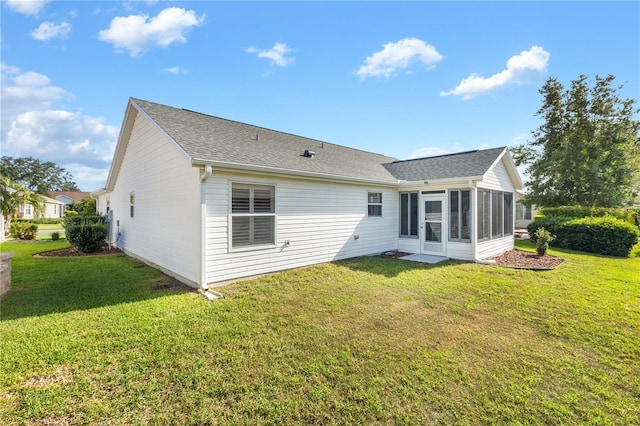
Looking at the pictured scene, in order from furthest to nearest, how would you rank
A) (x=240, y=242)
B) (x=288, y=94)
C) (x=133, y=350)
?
(x=288, y=94)
(x=240, y=242)
(x=133, y=350)

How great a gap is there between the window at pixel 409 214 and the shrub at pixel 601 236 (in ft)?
26.7

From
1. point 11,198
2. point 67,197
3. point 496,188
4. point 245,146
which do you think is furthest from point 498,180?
point 67,197

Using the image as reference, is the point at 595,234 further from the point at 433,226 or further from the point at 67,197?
the point at 67,197

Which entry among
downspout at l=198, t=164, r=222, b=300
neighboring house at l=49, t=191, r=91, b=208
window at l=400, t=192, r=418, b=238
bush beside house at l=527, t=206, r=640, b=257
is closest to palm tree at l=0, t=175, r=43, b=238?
downspout at l=198, t=164, r=222, b=300

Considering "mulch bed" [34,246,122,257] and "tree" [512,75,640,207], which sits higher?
"tree" [512,75,640,207]

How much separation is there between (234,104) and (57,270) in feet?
31.0

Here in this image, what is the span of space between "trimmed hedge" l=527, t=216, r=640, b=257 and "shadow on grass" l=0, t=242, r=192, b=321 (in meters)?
15.9

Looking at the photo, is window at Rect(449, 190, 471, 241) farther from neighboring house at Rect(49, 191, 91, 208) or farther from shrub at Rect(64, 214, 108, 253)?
neighboring house at Rect(49, 191, 91, 208)

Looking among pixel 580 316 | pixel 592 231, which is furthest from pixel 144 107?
pixel 592 231

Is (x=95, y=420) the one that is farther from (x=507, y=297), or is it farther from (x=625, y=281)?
(x=625, y=281)

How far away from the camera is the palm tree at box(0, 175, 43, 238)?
15508mm

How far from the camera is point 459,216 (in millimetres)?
9523

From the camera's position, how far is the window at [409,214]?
10695mm

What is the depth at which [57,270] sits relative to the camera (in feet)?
26.4
